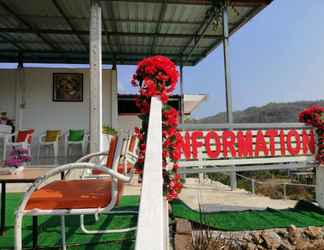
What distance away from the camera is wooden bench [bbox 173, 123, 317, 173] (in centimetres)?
401

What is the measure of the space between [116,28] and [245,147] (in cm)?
504

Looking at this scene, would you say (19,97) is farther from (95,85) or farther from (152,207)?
(152,207)

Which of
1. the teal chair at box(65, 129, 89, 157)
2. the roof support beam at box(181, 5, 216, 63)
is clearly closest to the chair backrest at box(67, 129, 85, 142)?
the teal chair at box(65, 129, 89, 157)

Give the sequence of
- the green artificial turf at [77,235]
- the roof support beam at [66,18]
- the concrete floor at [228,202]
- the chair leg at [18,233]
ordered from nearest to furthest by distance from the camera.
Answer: the chair leg at [18,233] < the green artificial turf at [77,235] < the concrete floor at [228,202] < the roof support beam at [66,18]

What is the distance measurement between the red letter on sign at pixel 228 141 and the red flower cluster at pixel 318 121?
1408 mm

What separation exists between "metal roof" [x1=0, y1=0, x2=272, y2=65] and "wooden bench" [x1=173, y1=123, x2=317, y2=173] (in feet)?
8.87

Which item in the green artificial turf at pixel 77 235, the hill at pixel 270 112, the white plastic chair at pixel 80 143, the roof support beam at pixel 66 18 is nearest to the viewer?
the green artificial turf at pixel 77 235

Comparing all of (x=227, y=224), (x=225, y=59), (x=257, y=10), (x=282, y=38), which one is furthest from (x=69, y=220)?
(x=282, y=38)

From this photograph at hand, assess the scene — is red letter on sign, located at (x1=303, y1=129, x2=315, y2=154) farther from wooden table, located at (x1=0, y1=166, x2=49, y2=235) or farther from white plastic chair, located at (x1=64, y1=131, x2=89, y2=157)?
white plastic chair, located at (x1=64, y1=131, x2=89, y2=157)

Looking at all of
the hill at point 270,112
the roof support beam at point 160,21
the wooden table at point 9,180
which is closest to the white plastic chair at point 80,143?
the roof support beam at point 160,21

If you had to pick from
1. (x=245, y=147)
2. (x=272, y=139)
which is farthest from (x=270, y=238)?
(x=272, y=139)

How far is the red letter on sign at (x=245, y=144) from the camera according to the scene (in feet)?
13.8

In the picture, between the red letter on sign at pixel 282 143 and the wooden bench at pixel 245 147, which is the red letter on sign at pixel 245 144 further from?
the red letter on sign at pixel 282 143

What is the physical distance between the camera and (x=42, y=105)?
357 inches
